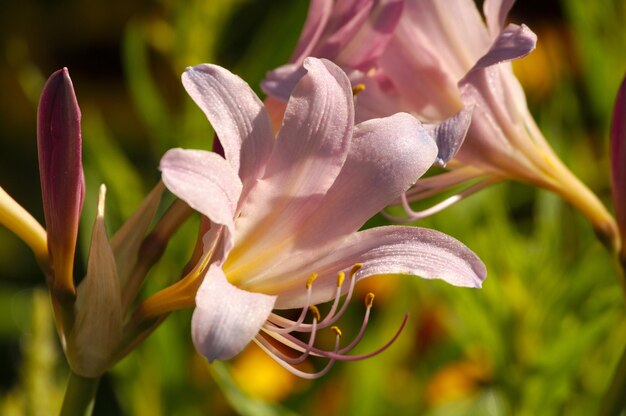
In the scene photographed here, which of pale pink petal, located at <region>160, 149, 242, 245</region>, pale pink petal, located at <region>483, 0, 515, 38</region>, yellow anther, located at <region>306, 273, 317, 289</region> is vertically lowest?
yellow anther, located at <region>306, 273, 317, 289</region>

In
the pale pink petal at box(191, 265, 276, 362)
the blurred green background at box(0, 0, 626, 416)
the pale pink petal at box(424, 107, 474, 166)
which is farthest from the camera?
the blurred green background at box(0, 0, 626, 416)

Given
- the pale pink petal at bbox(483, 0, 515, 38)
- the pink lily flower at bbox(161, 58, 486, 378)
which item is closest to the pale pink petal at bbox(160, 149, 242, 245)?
the pink lily flower at bbox(161, 58, 486, 378)

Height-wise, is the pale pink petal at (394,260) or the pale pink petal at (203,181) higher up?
the pale pink petal at (203,181)

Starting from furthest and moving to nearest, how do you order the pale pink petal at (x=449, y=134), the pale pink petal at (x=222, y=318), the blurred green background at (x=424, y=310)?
the blurred green background at (x=424, y=310) < the pale pink petal at (x=449, y=134) < the pale pink petal at (x=222, y=318)

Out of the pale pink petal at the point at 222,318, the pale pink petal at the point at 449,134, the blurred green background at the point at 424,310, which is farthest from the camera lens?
the blurred green background at the point at 424,310

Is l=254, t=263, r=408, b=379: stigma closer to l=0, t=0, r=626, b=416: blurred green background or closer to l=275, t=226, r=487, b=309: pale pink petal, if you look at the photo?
l=275, t=226, r=487, b=309: pale pink petal

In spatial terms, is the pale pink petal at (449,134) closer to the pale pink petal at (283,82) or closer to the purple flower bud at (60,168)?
the pale pink petal at (283,82)

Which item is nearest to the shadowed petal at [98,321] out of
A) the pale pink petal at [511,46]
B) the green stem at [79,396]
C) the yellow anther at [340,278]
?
the green stem at [79,396]
